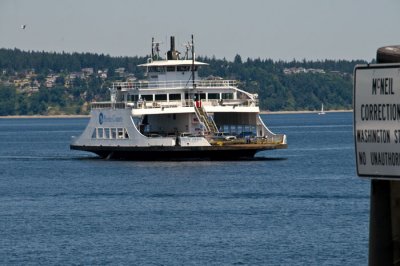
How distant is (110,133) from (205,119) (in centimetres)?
703

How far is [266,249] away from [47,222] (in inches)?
479

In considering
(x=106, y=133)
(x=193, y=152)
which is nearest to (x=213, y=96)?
(x=193, y=152)

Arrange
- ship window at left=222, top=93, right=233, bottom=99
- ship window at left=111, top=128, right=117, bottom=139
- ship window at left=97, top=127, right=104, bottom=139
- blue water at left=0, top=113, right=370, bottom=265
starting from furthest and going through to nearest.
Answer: ship window at left=97, top=127, right=104, bottom=139
ship window at left=222, top=93, right=233, bottom=99
ship window at left=111, top=128, right=117, bottom=139
blue water at left=0, top=113, right=370, bottom=265

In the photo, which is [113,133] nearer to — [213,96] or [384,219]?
[213,96]

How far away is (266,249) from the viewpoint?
34.8m

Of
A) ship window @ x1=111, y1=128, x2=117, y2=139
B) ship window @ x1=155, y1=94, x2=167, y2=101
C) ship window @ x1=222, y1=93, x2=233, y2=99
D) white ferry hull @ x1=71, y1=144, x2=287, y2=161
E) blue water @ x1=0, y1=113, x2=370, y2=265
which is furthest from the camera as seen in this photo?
ship window @ x1=222, y1=93, x2=233, y2=99

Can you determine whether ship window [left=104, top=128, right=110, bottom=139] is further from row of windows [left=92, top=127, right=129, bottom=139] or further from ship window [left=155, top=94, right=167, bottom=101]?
ship window [left=155, top=94, right=167, bottom=101]

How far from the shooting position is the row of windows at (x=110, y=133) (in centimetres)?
7600

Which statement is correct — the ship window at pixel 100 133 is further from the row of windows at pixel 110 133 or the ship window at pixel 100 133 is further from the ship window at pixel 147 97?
the ship window at pixel 147 97

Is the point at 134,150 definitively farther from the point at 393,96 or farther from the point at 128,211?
the point at 393,96

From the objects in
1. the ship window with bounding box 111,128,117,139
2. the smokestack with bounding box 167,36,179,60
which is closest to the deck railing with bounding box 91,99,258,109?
the ship window with bounding box 111,128,117,139

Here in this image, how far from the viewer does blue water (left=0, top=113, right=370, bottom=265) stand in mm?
34062

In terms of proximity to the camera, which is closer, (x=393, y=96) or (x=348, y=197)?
(x=393, y=96)

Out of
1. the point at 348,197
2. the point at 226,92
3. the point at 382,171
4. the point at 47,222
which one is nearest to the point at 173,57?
the point at 226,92
